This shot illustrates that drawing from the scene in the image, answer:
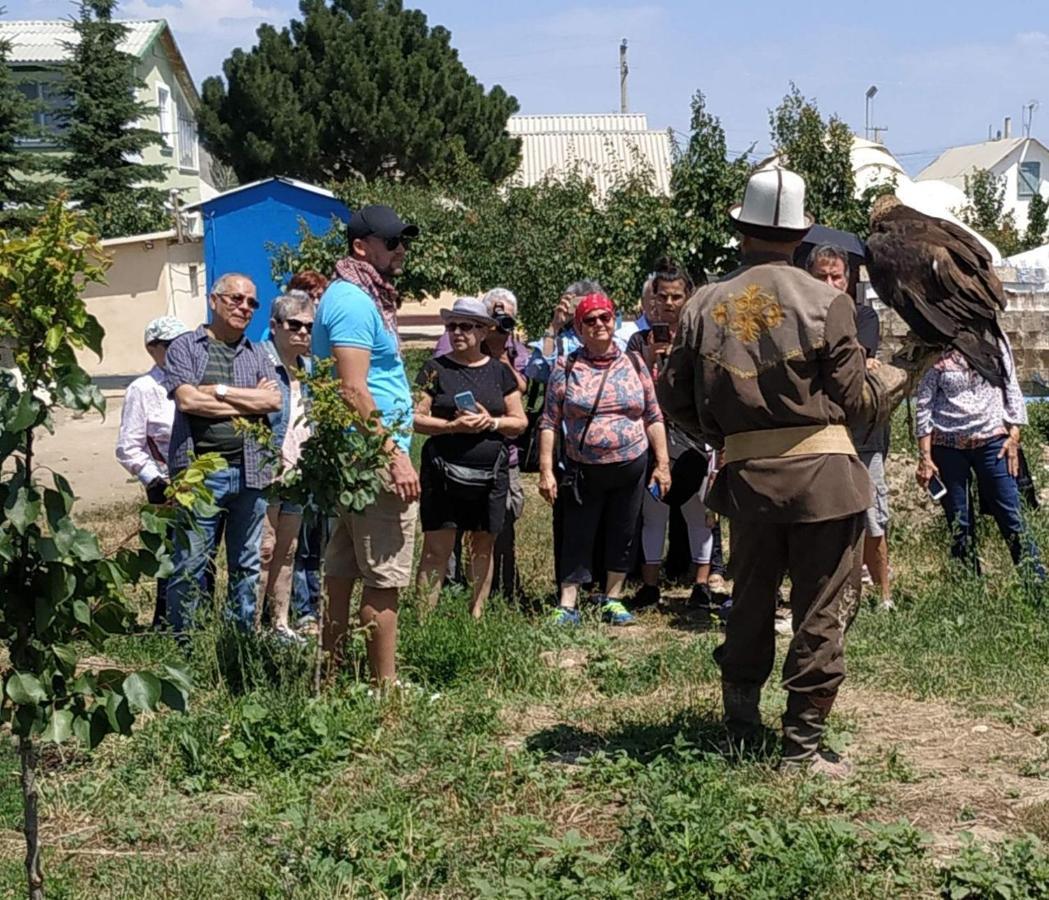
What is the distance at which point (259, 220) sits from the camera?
29578mm

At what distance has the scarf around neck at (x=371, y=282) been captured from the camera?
18.6 ft

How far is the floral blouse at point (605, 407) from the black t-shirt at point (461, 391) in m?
0.40

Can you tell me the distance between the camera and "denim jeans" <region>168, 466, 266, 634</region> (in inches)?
259

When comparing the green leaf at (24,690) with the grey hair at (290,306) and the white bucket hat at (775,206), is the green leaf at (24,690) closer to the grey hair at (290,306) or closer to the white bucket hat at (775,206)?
the white bucket hat at (775,206)

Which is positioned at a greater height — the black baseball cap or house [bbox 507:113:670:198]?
house [bbox 507:113:670:198]

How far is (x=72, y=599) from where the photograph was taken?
11.1ft

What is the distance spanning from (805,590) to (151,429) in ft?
13.1

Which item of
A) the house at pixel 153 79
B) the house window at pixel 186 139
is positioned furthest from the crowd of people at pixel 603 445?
the house window at pixel 186 139

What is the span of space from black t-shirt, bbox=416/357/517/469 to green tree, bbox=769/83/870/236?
12862mm

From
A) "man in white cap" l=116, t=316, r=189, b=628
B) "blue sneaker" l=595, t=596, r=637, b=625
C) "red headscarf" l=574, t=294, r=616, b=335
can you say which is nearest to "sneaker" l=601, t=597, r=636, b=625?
"blue sneaker" l=595, t=596, r=637, b=625

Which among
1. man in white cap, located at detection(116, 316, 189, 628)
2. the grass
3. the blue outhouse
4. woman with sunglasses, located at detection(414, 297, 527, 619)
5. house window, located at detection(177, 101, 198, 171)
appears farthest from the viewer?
house window, located at detection(177, 101, 198, 171)

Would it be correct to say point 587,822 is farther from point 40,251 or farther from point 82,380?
point 40,251

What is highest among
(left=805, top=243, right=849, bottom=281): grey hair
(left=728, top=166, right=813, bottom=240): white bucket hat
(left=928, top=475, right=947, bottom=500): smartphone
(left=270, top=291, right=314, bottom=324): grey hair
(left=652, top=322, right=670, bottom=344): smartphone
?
(left=728, top=166, right=813, bottom=240): white bucket hat

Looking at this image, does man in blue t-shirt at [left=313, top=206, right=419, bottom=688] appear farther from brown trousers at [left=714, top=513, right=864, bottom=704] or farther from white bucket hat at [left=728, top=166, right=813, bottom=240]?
white bucket hat at [left=728, top=166, right=813, bottom=240]
